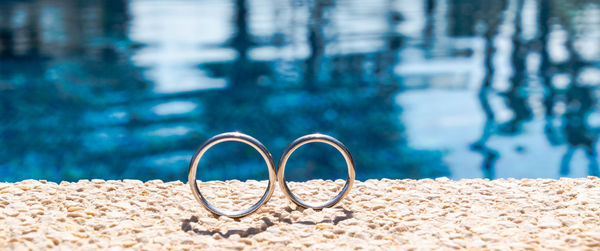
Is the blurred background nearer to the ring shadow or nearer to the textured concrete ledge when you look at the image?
the textured concrete ledge

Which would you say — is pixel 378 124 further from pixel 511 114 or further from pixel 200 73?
pixel 200 73

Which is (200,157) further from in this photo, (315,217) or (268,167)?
(315,217)

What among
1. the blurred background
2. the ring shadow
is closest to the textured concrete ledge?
the ring shadow

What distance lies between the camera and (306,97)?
8.39 meters

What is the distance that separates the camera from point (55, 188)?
3812 mm

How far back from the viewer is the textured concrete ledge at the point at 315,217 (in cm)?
294

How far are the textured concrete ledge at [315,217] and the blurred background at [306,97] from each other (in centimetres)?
206

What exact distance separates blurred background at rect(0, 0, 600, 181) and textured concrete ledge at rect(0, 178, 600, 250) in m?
2.06

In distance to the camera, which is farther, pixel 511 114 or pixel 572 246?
pixel 511 114

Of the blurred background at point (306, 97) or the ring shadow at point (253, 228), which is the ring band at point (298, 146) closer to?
the ring shadow at point (253, 228)

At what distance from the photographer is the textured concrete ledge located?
2939 millimetres


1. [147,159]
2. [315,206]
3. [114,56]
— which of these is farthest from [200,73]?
[315,206]

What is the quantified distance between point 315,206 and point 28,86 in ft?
23.9

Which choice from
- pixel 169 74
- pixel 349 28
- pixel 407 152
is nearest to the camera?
pixel 407 152
